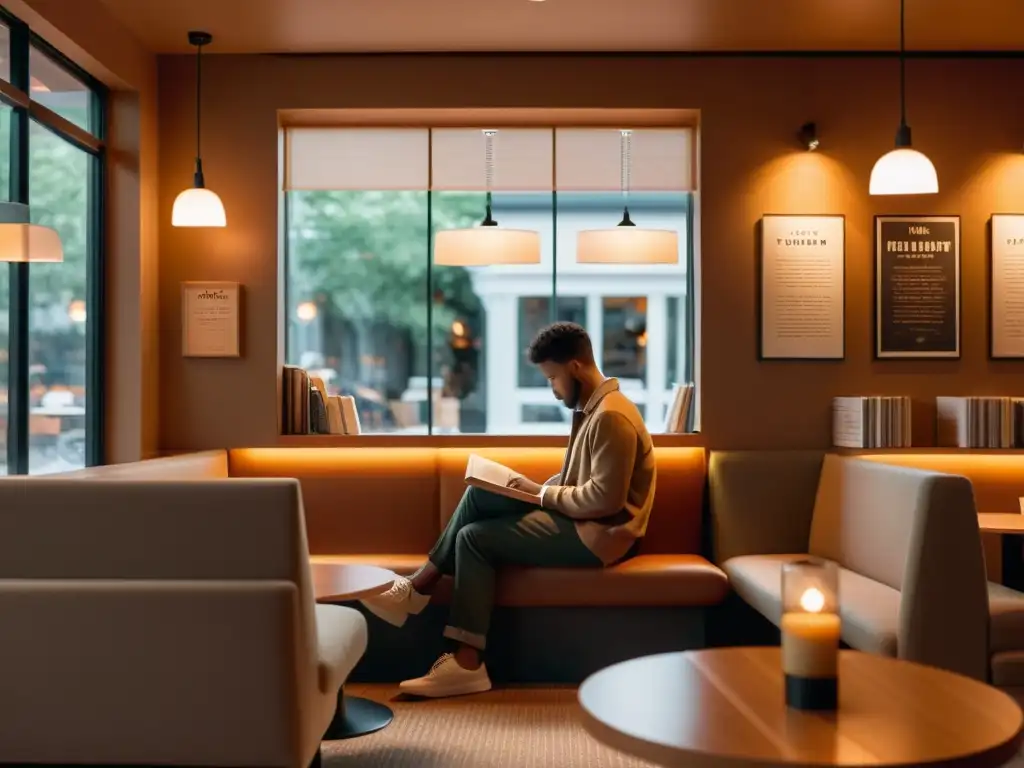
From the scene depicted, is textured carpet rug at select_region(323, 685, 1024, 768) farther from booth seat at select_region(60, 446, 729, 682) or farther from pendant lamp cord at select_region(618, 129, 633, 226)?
pendant lamp cord at select_region(618, 129, 633, 226)

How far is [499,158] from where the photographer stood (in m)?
6.04

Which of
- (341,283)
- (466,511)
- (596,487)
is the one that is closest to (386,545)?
(466,511)

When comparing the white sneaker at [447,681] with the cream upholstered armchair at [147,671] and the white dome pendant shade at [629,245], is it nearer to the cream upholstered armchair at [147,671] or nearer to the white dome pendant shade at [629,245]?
the cream upholstered armchair at [147,671]

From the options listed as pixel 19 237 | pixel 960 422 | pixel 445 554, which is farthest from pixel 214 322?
pixel 960 422

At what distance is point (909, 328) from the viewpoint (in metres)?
5.82

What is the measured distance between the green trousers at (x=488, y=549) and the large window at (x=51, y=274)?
5.69 feet

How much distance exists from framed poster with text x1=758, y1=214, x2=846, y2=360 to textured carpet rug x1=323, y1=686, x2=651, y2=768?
2106mm

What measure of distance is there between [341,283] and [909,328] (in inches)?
205

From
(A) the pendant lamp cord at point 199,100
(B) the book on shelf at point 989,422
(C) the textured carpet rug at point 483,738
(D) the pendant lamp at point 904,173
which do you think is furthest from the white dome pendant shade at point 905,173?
(A) the pendant lamp cord at point 199,100

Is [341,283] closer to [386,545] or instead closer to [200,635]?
[386,545]

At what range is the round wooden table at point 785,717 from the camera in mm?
1929

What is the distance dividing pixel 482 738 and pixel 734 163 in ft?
10.4

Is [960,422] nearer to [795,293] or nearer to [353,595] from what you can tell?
[795,293]

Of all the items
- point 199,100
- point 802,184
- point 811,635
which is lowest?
point 811,635
